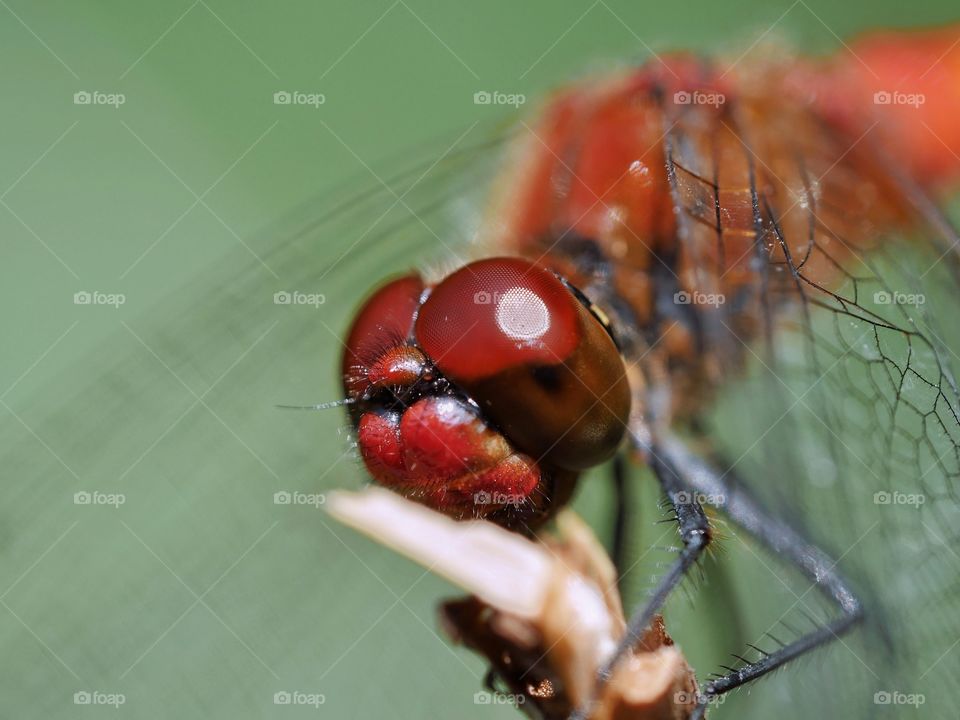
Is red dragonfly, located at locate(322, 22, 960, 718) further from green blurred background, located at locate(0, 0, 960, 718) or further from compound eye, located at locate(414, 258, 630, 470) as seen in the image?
green blurred background, located at locate(0, 0, 960, 718)

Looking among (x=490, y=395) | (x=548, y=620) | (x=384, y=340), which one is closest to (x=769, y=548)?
(x=548, y=620)

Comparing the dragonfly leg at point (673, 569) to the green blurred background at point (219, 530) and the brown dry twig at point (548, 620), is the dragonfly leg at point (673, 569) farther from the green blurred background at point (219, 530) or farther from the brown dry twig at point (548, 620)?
the green blurred background at point (219, 530)

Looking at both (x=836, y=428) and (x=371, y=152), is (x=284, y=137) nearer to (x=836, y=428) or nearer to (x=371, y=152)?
(x=371, y=152)

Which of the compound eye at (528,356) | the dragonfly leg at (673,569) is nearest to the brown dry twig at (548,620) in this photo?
the dragonfly leg at (673,569)

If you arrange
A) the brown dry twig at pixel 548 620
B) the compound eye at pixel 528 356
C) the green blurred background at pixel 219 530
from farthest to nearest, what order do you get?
the green blurred background at pixel 219 530, the compound eye at pixel 528 356, the brown dry twig at pixel 548 620

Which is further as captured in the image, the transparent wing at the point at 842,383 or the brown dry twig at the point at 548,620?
the transparent wing at the point at 842,383

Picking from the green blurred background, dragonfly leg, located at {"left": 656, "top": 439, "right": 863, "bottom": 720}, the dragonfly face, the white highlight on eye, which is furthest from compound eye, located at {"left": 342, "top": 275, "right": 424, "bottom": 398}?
dragonfly leg, located at {"left": 656, "top": 439, "right": 863, "bottom": 720}

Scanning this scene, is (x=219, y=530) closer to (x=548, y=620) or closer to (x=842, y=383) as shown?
(x=548, y=620)

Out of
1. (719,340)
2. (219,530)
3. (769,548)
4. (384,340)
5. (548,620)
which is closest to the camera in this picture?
(548,620)

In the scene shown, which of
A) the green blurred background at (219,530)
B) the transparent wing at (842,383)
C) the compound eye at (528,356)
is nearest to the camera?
the compound eye at (528,356)
